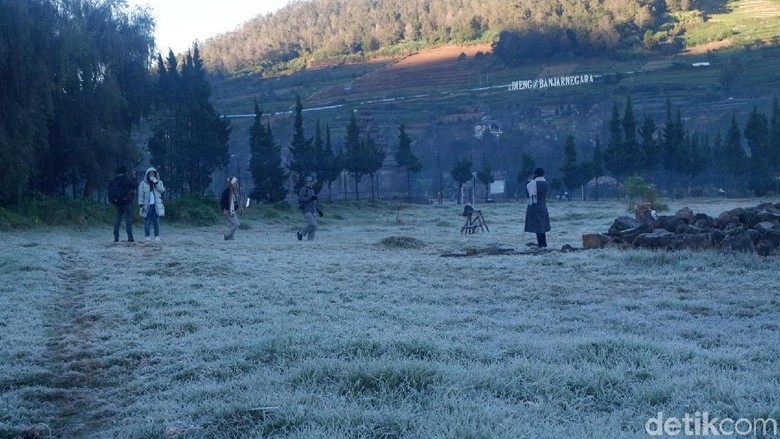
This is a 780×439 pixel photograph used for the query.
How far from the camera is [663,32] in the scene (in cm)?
10156

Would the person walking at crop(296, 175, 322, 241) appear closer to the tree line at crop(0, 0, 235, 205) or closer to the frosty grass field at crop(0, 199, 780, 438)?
the frosty grass field at crop(0, 199, 780, 438)

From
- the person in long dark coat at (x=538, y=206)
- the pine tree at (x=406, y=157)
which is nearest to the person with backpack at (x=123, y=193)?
the person in long dark coat at (x=538, y=206)

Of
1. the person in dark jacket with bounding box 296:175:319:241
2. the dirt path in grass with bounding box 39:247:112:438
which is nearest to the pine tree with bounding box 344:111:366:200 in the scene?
the person in dark jacket with bounding box 296:175:319:241

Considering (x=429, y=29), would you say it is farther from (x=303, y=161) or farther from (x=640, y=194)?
(x=640, y=194)

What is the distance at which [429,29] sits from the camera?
132750 mm

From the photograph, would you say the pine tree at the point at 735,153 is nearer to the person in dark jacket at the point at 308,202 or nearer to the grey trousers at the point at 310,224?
the grey trousers at the point at 310,224

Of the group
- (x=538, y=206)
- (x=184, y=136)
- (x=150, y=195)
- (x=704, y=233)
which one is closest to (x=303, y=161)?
(x=184, y=136)

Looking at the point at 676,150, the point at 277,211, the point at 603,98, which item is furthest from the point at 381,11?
the point at 277,211

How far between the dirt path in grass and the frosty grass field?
0.02 m

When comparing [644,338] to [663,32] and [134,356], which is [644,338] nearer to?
[134,356]

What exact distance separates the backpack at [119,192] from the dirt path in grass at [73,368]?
7110 millimetres

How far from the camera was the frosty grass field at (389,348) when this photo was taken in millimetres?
4523

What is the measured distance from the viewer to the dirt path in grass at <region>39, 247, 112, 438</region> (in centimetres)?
506

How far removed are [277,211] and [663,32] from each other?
77.4 m
